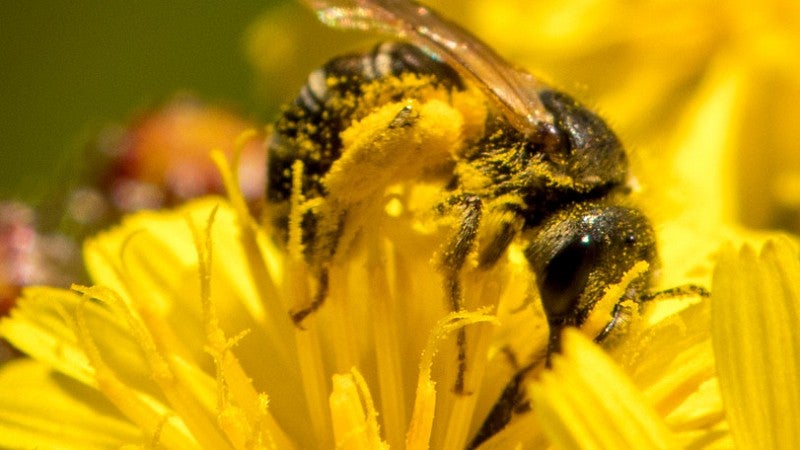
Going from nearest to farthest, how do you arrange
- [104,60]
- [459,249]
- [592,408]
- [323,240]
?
[592,408], [459,249], [323,240], [104,60]

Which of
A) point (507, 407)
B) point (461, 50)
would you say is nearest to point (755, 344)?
point (507, 407)

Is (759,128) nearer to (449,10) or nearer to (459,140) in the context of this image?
(449,10)

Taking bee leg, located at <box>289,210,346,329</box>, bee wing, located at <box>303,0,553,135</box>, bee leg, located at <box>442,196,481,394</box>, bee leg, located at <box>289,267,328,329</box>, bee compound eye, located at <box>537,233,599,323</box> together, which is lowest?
bee compound eye, located at <box>537,233,599,323</box>

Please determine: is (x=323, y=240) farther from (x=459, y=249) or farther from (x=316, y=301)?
(x=459, y=249)

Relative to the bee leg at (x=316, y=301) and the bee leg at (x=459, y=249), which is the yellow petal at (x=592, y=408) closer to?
the bee leg at (x=459, y=249)

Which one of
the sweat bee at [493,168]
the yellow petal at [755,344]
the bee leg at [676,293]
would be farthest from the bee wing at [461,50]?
the yellow petal at [755,344]

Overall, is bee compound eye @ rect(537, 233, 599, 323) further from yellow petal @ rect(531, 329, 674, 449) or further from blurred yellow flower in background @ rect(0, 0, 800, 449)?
yellow petal @ rect(531, 329, 674, 449)

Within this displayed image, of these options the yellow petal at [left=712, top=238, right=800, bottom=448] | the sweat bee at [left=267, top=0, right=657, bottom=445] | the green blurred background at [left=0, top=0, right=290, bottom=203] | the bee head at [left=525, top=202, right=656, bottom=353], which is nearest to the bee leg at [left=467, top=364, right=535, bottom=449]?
the sweat bee at [left=267, top=0, right=657, bottom=445]
